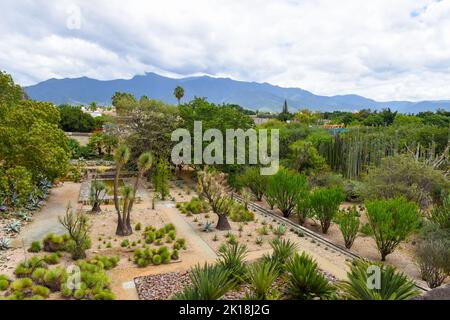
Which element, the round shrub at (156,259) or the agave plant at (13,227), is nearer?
the round shrub at (156,259)

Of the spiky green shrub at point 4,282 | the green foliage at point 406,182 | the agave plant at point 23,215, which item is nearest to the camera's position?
the spiky green shrub at point 4,282

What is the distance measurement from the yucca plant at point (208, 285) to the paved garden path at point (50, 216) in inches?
211

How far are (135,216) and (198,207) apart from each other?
2.35 meters

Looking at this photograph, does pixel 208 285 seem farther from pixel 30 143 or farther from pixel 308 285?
pixel 30 143

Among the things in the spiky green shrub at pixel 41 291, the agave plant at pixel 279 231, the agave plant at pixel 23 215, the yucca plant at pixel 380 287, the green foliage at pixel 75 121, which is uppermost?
the green foliage at pixel 75 121

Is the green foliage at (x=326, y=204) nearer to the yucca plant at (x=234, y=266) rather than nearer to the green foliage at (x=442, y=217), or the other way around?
the green foliage at (x=442, y=217)

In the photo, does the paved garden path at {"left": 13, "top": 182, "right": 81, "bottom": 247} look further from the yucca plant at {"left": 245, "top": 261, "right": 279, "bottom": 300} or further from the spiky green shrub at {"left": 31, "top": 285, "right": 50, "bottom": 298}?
the yucca plant at {"left": 245, "top": 261, "right": 279, "bottom": 300}

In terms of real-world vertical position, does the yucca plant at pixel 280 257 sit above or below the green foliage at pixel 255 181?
below

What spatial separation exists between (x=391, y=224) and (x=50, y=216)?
10.7 m

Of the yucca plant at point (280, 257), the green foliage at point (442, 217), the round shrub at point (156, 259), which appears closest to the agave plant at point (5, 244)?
the round shrub at point (156, 259)

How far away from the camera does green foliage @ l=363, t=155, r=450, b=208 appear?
36.8 ft

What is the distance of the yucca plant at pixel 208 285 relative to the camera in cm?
493

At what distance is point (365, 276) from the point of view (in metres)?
5.23
